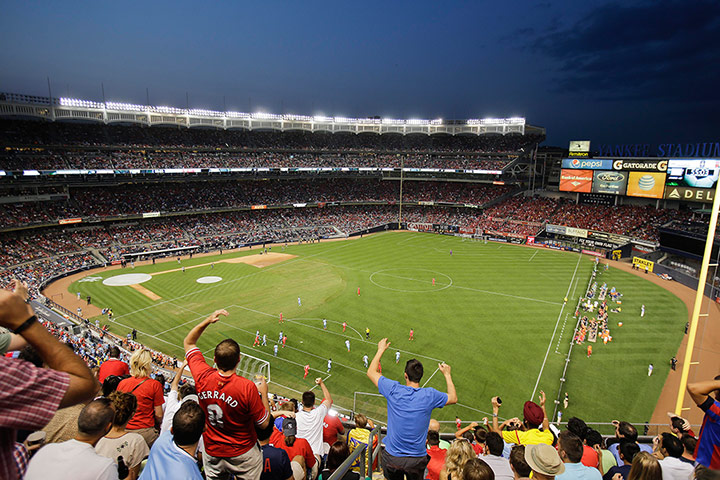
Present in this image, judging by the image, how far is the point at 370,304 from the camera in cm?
3619

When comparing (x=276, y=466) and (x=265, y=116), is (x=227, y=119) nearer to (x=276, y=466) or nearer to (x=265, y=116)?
(x=265, y=116)

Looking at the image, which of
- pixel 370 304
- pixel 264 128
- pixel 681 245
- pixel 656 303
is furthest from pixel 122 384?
pixel 264 128

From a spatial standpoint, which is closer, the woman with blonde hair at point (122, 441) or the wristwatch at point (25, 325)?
the wristwatch at point (25, 325)

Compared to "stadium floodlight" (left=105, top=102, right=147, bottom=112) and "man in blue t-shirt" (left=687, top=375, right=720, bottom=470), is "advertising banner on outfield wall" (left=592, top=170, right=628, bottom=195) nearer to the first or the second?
"man in blue t-shirt" (left=687, top=375, right=720, bottom=470)

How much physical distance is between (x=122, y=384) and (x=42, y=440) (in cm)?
187

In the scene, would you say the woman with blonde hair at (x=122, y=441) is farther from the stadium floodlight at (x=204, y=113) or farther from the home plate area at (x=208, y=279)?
the stadium floodlight at (x=204, y=113)

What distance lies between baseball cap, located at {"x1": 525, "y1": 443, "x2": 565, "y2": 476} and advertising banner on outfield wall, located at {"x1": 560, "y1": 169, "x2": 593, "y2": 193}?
230 ft

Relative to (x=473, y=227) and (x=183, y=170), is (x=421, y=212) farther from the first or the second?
(x=183, y=170)

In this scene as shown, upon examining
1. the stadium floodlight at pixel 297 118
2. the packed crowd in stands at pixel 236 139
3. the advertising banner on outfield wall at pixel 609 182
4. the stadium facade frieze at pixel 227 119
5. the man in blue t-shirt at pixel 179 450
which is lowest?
the man in blue t-shirt at pixel 179 450

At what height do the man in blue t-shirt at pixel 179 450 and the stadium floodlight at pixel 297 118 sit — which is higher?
the stadium floodlight at pixel 297 118

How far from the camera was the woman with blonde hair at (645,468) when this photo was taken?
4098mm

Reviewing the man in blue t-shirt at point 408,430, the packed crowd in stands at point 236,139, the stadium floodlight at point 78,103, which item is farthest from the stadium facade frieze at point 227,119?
the man in blue t-shirt at point 408,430

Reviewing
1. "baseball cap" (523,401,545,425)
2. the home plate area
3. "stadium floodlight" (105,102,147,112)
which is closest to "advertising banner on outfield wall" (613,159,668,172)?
the home plate area

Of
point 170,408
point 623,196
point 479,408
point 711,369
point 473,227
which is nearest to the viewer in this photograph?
point 170,408
